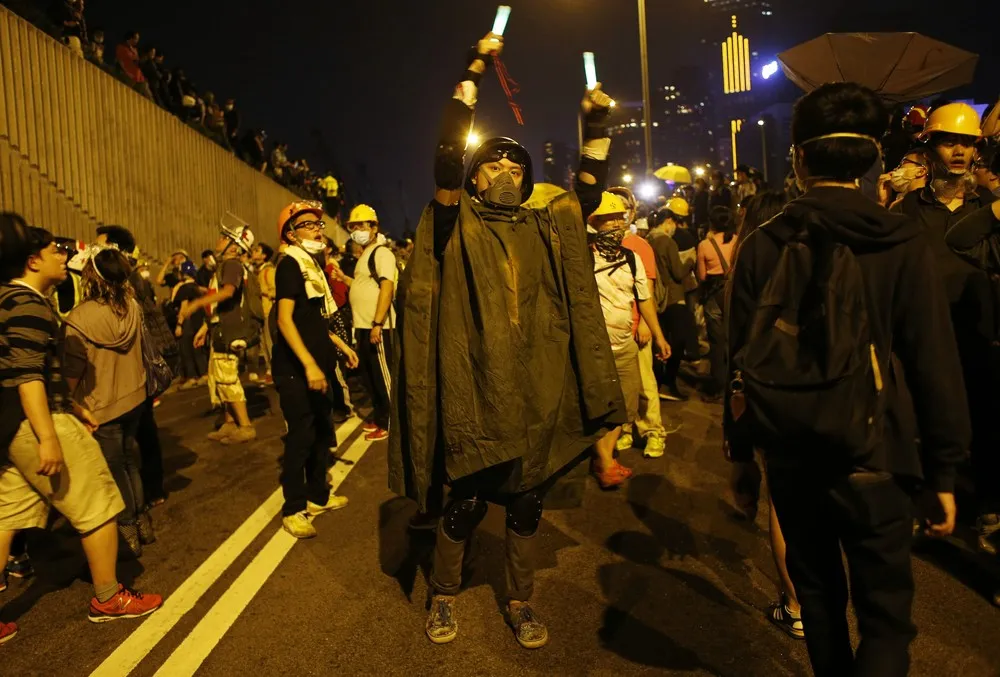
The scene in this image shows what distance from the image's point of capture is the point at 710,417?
7.74m

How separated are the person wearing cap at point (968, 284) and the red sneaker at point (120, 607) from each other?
4.59 meters

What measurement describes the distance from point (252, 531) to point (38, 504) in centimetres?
156

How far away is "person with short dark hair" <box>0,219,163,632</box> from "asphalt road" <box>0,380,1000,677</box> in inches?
13.8

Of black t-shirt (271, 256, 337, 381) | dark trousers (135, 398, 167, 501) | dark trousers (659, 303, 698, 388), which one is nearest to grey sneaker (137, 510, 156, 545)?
dark trousers (135, 398, 167, 501)

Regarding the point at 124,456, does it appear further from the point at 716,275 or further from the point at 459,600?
the point at 716,275

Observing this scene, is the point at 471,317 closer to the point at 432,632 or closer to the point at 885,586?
the point at 432,632

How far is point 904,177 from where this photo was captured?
5.00m

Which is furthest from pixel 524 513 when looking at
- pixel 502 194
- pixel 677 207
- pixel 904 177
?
pixel 677 207

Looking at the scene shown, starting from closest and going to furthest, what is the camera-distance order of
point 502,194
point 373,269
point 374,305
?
point 502,194, point 373,269, point 374,305

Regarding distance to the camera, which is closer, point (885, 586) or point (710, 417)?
point (885, 586)

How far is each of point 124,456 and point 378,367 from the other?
3043 mm

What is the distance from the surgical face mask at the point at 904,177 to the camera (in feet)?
16.2

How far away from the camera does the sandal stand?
325cm

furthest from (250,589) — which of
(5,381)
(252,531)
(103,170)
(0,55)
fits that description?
(103,170)
